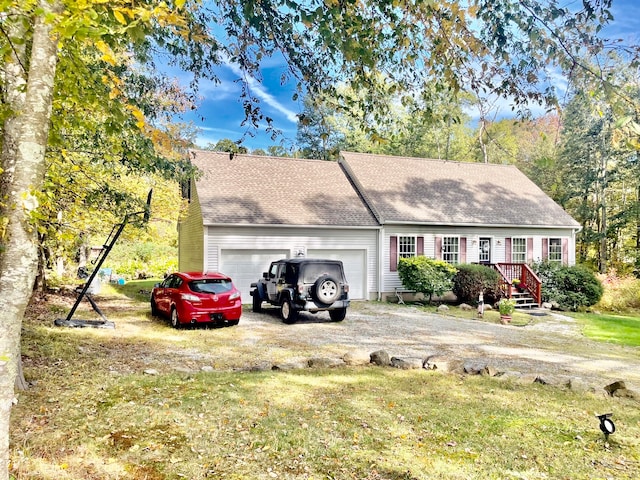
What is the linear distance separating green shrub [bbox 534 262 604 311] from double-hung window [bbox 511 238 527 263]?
1.61 m

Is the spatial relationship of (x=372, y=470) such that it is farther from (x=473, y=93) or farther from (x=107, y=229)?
(x=107, y=229)

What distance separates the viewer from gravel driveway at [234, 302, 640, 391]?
8.02m

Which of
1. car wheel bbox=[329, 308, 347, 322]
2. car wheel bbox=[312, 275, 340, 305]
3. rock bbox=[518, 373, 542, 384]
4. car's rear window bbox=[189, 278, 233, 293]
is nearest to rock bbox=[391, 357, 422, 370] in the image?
rock bbox=[518, 373, 542, 384]

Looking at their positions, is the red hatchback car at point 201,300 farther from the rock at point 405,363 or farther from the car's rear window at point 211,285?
the rock at point 405,363

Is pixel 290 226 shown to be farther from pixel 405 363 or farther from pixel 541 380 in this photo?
pixel 541 380

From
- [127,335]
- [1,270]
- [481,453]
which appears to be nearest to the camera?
[1,270]

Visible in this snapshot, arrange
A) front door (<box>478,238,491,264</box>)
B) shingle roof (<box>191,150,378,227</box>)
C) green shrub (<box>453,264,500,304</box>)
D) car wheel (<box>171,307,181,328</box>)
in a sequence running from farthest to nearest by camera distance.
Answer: front door (<box>478,238,491,264</box>) → green shrub (<box>453,264,500,304</box>) → shingle roof (<box>191,150,378,227</box>) → car wheel (<box>171,307,181,328</box>)

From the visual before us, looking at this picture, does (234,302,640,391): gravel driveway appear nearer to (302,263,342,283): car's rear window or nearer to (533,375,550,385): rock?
(533,375,550,385): rock

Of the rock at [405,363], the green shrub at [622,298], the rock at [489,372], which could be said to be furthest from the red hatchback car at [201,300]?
the green shrub at [622,298]

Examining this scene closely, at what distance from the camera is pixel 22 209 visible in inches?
106

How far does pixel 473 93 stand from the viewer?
192 inches

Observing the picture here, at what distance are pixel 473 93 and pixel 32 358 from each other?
290 inches

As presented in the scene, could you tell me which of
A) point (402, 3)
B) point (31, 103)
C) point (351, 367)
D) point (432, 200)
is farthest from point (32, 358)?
point (432, 200)

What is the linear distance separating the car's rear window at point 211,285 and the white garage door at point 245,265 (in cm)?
486
